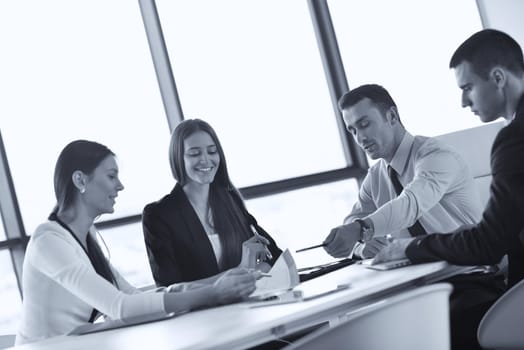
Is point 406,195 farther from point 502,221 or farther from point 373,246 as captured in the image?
point 502,221

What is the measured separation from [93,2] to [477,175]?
2.55 m

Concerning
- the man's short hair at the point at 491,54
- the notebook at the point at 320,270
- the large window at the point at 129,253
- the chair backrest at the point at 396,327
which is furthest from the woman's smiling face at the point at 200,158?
the chair backrest at the point at 396,327

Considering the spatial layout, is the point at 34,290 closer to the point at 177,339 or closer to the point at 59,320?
the point at 59,320

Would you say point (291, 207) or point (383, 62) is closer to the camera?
point (291, 207)

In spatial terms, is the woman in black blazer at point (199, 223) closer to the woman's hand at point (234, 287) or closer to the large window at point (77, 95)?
the woman's hand at point (234, 287)

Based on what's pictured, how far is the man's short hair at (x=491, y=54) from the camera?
2098mm

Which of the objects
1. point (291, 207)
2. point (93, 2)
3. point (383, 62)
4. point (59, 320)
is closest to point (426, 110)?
point (383, 62)

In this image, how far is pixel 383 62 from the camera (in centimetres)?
531

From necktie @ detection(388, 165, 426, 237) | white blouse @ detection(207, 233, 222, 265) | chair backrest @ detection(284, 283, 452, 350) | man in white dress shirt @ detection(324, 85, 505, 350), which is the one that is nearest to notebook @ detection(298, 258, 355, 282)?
man in white dress shirt @ detection(324, 85, 505, 350)

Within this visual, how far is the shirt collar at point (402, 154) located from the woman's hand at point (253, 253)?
0.67 metres

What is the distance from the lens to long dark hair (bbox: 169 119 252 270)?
3035 mm

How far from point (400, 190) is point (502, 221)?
107 cm

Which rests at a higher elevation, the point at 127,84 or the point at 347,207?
the point at 127,84

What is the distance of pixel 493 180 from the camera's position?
74.1 inches
